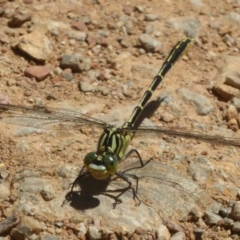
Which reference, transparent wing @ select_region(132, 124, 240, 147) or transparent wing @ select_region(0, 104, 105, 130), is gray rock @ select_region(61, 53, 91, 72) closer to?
transparent wing @ select_region(0, 104, 105, 130)

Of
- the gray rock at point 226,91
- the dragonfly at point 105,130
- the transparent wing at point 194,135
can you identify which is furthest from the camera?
the gray rock at point 226,91

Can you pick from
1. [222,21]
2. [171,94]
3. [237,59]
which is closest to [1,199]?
[171,94]

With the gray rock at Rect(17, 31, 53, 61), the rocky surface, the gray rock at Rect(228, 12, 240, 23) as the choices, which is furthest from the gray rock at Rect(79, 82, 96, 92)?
the gray rock at Rect(228, 12, 240, 23)

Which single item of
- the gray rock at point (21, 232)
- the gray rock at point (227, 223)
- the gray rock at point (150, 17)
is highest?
the gray rock at point (150, 17)

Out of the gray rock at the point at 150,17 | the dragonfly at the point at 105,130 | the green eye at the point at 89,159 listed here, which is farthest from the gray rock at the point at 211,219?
the gray rock at the point at 150,17

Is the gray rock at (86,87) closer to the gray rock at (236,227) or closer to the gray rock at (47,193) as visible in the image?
the gray rock at (47,193)

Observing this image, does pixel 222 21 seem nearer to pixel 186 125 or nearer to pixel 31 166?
pixel 186 125

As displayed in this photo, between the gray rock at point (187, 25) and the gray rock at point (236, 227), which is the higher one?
the gray rock at point (187, 25)

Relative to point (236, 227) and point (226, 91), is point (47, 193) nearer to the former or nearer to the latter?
point (236, 227)
